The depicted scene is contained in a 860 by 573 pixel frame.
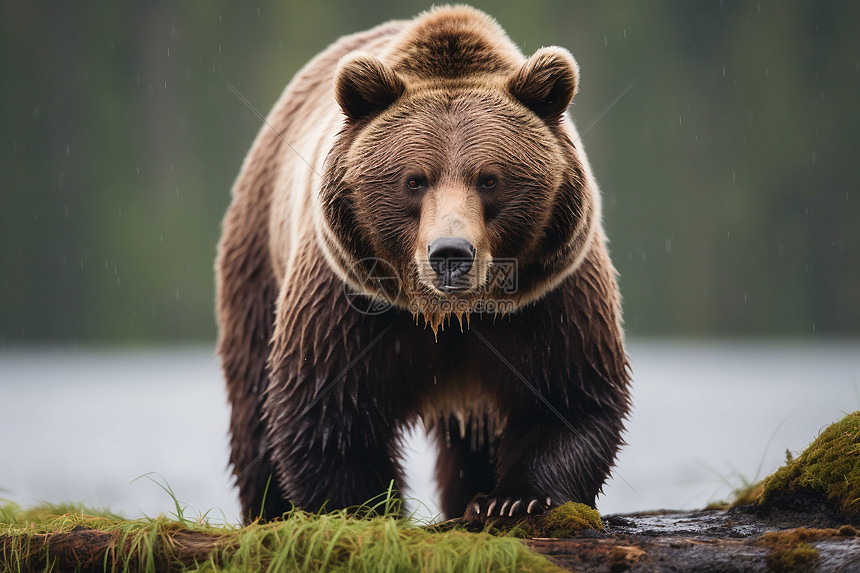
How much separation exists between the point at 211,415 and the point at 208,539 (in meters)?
21.1

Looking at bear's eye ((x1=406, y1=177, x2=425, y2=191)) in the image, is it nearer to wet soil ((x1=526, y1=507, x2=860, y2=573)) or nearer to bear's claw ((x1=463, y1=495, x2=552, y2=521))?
bear's claw ((x1=463, y1=495, x2=552, y2=521))

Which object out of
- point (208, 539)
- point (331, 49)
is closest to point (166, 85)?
point (331, 49)

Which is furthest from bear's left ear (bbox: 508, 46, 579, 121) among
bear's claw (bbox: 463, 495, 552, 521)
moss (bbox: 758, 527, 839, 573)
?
moss (bbox: 758, 527, 839, 573)

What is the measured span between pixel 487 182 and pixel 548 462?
1.36 meters

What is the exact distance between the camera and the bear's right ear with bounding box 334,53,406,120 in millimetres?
4898

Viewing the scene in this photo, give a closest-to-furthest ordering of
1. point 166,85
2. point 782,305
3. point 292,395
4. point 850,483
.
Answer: point 850,483 < point 292,395 < point 782,305 < point 166,85

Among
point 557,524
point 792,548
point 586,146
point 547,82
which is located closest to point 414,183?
point 547,82

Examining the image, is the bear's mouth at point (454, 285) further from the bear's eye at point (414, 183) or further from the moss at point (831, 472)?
the moss at point (831, 472)

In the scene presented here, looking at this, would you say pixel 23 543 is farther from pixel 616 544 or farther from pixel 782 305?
pixel 782 305

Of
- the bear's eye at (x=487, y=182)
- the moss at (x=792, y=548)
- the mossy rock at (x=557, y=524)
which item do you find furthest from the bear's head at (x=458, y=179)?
the moss at (x=792, y=548)

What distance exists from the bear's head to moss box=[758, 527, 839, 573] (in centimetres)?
153

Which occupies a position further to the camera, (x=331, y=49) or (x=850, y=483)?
(x=331, y=49)

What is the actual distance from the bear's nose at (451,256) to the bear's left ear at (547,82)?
100 cm

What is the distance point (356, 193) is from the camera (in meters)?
4.88
